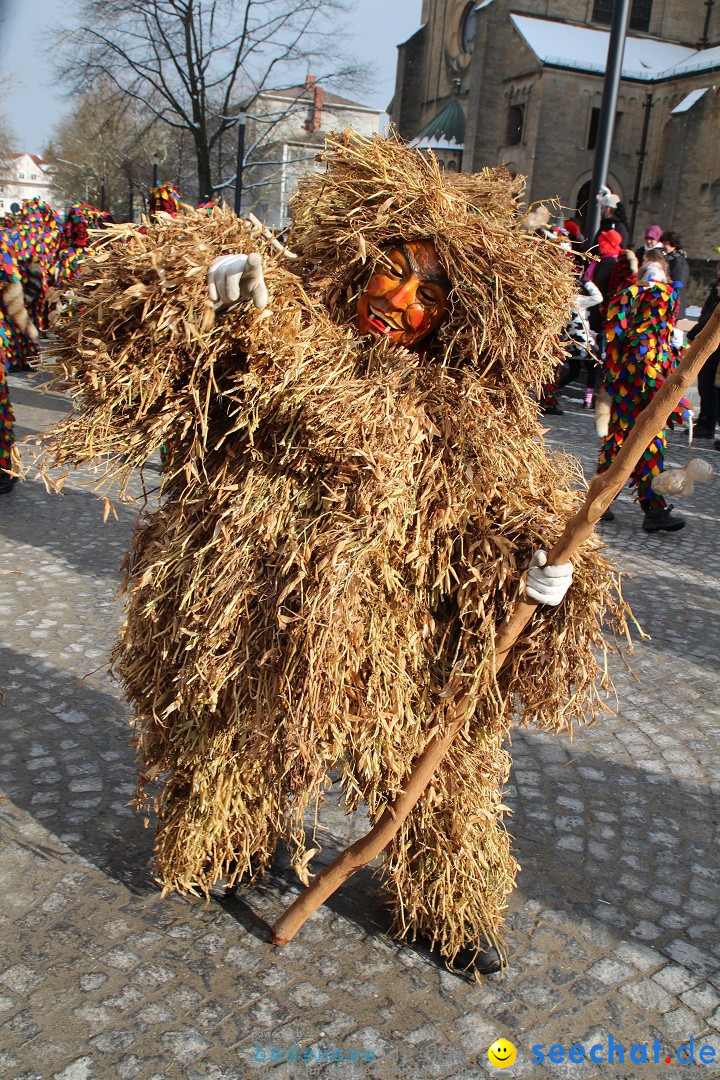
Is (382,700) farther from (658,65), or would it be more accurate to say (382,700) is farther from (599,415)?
(658,65)

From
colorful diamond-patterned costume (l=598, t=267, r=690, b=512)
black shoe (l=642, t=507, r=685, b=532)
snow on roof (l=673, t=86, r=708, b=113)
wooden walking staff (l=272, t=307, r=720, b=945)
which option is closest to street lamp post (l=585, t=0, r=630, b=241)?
colorful diamond-patterned costume (l=598, t=267, r=690, b=512)

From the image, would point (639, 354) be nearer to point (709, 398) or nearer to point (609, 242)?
point (609, 242)

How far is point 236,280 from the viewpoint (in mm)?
1897

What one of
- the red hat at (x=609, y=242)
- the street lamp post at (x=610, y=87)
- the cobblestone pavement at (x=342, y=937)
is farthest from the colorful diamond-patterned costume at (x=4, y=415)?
the street lamp post at (x=610, y=87)

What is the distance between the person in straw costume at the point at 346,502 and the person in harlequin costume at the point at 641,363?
4499 mm

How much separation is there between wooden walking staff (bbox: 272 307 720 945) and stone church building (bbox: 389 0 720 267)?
3012 cm

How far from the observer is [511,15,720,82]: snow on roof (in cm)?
3204

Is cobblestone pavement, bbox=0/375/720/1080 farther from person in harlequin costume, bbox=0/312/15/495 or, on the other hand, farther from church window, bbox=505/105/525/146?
church window, bbox=505/105/525/146

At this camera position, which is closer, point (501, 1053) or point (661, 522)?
point (501, 1053)

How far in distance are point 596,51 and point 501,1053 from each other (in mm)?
37875

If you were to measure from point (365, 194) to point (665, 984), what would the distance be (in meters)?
2.33

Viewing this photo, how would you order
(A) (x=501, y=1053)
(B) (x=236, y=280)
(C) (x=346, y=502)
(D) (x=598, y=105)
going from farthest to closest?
(D) (x=598, y=105) < (A) (x=501, y=1053) < (C) (x=346, y=502) < (B) (x=236, y=280)

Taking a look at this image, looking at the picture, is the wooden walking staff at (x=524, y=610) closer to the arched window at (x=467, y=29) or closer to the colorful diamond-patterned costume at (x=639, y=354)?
the colorful diamond-patterned costume at (x=639, y=354)

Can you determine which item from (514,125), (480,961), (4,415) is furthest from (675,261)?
(514,125)
